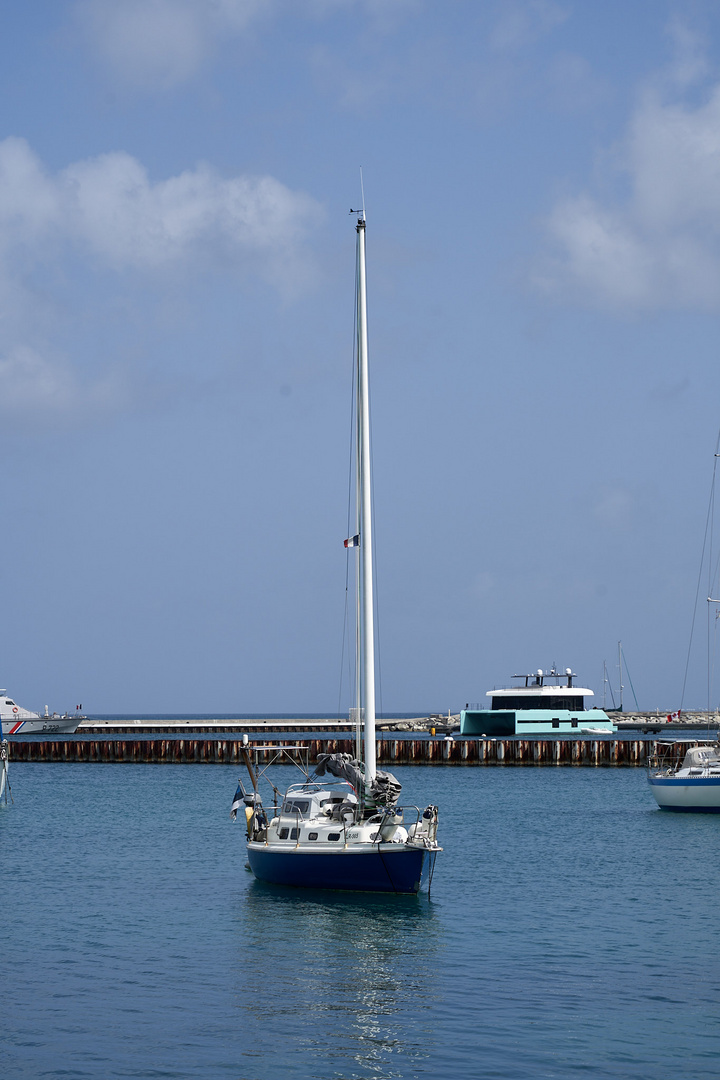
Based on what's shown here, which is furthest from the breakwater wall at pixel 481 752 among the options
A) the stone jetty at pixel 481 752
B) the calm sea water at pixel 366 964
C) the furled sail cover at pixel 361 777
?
the furled sail cover at pixel 361 777

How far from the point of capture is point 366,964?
24.7 m

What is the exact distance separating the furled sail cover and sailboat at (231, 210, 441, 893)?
0.03 metres

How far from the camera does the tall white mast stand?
31.6 metres

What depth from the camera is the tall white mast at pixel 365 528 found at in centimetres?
3164

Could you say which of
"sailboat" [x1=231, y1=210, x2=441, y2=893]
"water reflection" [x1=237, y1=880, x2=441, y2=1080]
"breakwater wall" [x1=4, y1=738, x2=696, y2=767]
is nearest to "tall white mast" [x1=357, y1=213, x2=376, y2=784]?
"sailboat" [x1=231, y1=210, x2=441, y2=893]

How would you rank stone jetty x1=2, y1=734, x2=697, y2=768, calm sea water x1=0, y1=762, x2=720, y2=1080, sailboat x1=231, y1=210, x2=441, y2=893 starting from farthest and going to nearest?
stone jetty x1=2, y1=734, x2=697, y2=768, sailboat x1=231, y1=210, x2=441, y2=893, calm sea water x1=0, y1=762, x2=720, y2=1080

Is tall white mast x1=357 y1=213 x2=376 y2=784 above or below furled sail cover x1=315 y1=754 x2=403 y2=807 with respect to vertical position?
above

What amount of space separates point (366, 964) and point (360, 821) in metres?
6.98

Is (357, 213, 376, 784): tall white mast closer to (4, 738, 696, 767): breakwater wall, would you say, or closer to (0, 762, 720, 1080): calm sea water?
(0, 762, 720, 1080): calm sea water

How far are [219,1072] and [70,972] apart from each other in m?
7.66

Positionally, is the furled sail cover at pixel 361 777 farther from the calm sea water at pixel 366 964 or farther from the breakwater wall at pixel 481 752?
the breakwater wall at pixel 481 752

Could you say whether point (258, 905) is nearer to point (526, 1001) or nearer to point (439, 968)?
point (439, 968)

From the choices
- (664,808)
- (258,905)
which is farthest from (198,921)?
(664,808)

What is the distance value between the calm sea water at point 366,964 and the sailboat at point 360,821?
0.77 meters
